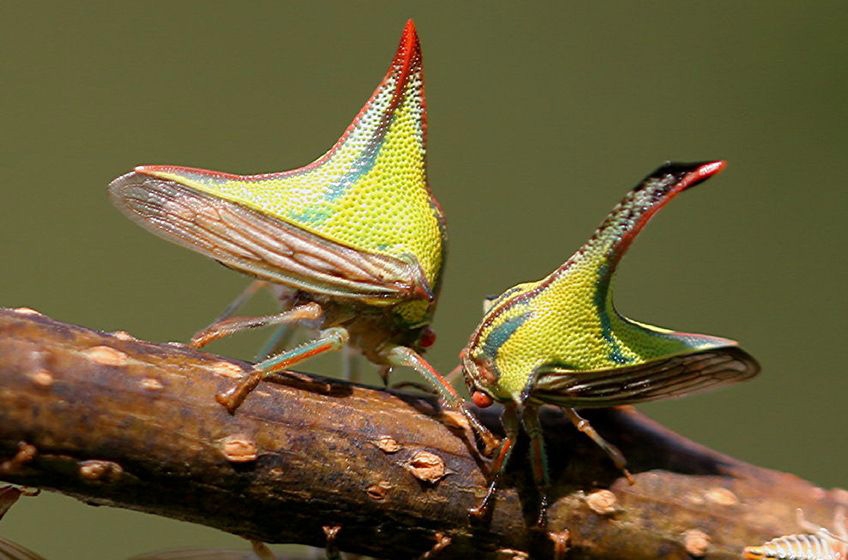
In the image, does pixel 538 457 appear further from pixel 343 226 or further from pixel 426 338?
pixel 343 226

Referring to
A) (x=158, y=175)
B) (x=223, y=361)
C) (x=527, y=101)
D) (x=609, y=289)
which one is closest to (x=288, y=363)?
(x=223, y=361)

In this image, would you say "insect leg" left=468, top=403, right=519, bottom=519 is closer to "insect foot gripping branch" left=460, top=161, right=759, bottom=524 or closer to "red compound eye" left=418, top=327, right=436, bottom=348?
"insect foot gripping branch" left=460, top=161, right=759, bottom=524

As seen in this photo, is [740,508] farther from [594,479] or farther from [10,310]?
[10,310]

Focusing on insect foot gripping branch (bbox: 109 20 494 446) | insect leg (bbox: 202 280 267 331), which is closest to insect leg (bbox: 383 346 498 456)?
insect foot gripping branch (bbox: 109 20 494 446)

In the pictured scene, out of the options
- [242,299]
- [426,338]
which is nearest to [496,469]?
[426,338]

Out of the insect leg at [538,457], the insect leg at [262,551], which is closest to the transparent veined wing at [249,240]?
the insect leg at [538,457]
